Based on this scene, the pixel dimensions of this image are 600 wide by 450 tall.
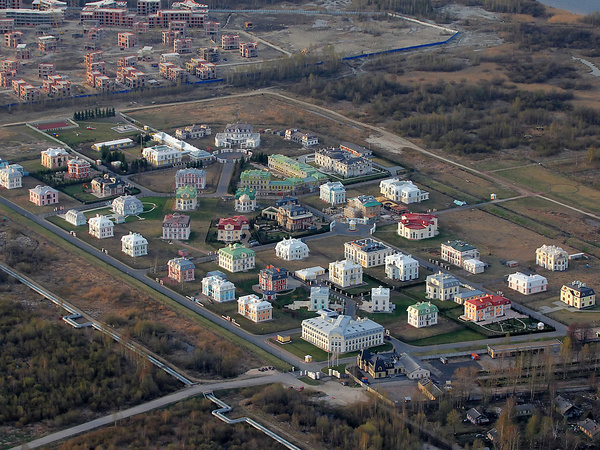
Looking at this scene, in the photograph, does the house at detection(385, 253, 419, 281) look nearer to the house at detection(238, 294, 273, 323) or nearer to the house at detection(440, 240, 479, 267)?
the house at detection(440, 240, 479, 267)

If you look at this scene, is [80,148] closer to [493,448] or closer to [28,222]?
[28,222]

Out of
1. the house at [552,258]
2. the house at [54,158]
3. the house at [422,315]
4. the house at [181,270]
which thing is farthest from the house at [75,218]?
the house at [552,258]

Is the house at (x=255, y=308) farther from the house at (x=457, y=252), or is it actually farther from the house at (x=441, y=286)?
the house at (x=457, y=252)

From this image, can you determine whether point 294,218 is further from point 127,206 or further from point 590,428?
point 590,428

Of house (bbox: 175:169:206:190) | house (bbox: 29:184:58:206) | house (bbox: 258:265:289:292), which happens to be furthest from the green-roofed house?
house (bbox: 29:184:58:206)

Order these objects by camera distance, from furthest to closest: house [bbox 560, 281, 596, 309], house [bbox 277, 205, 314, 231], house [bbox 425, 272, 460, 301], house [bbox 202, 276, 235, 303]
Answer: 1. house [bbox 277, 205, 314, 231]
2. house [bbox 425, 272, 460, 301]
3. house [bbox 202, 276, 235, 303]
4. house [bbox 560, 281, 596, 309]

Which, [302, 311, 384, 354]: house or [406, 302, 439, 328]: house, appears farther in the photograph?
[406, 302, 439, 328]: house

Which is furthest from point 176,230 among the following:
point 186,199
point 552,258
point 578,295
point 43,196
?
point 578,295

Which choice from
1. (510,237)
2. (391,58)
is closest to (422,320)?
(510,237)
